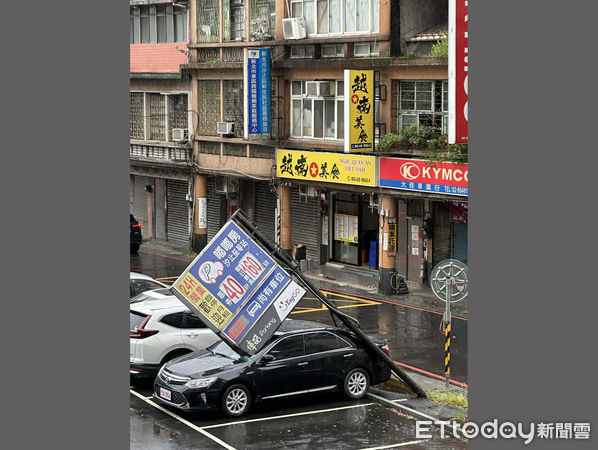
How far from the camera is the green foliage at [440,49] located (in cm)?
2816

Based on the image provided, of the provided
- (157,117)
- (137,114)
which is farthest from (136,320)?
(137,114)

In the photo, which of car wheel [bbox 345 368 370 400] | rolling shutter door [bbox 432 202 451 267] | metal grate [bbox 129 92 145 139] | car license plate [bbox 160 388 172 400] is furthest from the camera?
metal grate [bbox 129 92 145 139]

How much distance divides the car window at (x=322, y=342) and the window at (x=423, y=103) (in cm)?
1165

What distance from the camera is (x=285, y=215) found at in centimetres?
3559

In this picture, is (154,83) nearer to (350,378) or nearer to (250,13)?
(250,13)

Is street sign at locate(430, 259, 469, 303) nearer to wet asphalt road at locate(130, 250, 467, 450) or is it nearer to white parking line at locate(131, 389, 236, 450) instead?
wet asphalt road at locate(130, 250, 467, 450)

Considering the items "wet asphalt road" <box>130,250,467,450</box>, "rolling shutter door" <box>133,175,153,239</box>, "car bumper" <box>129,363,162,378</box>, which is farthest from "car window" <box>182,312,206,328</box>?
"rolling shutter door" <box>133,175,153,239</box>

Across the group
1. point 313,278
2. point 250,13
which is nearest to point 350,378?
point 313,278

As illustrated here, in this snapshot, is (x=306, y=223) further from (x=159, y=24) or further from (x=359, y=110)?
(x=159, y=24)

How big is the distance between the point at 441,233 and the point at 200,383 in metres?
15.5

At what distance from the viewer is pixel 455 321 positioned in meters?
27.7

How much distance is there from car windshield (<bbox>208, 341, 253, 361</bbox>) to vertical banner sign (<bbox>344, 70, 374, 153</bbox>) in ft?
40.9

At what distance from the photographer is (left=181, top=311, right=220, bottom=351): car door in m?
20.3

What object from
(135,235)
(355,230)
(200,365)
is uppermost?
(355,230)
